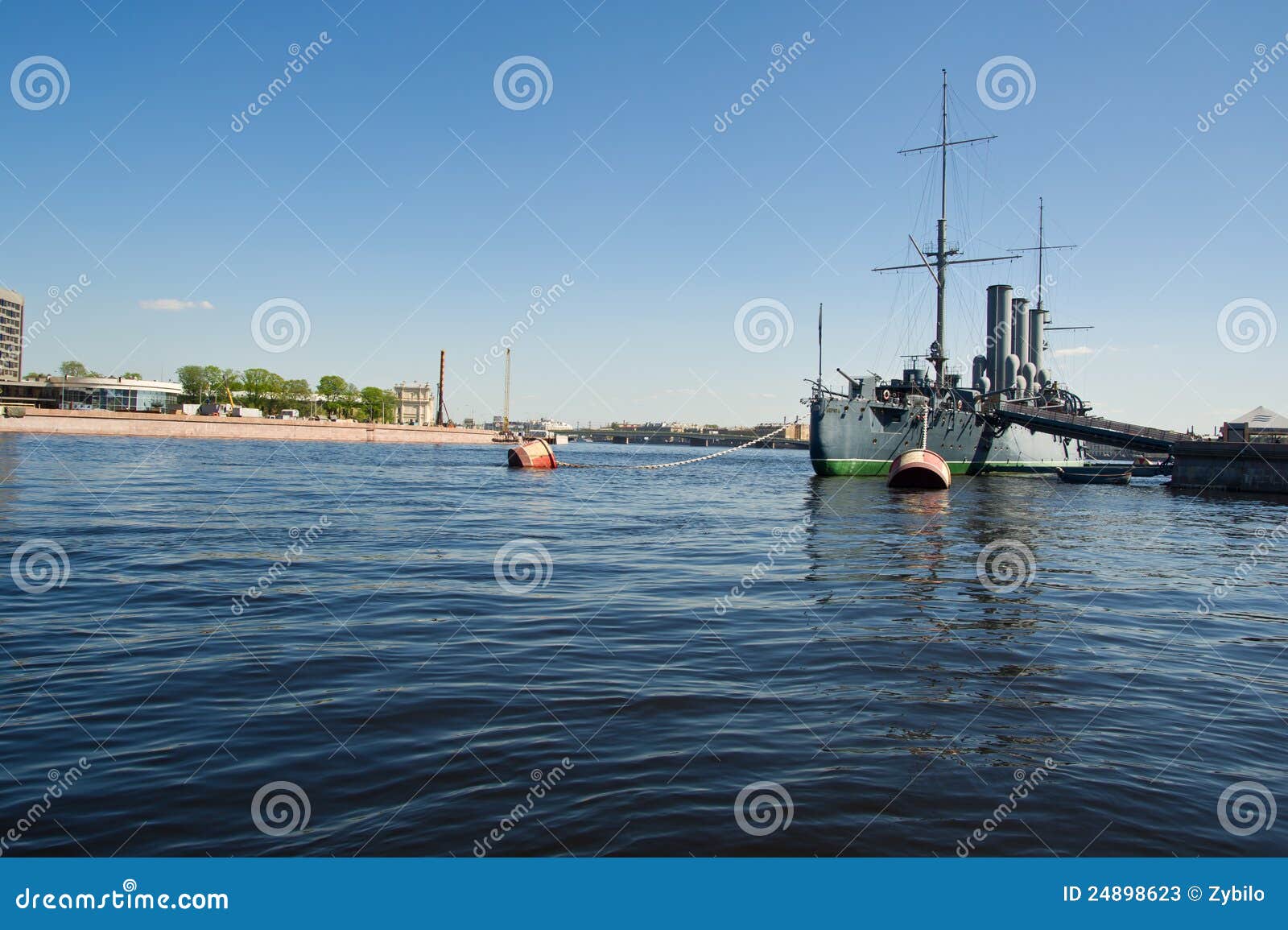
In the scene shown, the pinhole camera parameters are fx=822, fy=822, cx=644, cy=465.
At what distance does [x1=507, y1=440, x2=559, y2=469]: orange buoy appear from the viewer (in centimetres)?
6369

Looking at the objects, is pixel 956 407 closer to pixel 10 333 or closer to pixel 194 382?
pixel 194 382

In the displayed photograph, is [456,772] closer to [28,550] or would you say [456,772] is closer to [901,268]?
[28,550]

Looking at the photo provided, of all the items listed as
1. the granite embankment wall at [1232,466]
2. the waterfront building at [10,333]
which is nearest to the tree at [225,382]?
the waterfront building at [10,333]

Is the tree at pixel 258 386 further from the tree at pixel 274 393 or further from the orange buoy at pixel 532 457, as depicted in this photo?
the orange buoy at pixel 532 457

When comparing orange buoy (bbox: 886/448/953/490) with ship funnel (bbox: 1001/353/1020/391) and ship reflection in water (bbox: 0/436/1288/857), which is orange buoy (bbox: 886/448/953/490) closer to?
ship reflection in water (bbox: 0/436/1288/857)

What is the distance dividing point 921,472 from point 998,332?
34.1m

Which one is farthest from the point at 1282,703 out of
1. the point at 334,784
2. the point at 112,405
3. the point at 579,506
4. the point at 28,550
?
the point at 112,405

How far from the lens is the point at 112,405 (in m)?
140

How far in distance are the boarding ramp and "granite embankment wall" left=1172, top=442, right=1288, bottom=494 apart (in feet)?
8.01

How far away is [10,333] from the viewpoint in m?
178

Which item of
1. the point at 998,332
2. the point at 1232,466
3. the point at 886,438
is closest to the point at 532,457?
the point at 886,438

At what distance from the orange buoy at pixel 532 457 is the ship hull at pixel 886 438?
69.0 feet

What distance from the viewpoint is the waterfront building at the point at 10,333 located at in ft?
560

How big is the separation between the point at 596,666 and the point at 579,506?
2278 centimetres
